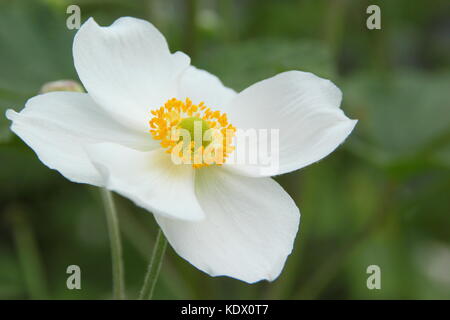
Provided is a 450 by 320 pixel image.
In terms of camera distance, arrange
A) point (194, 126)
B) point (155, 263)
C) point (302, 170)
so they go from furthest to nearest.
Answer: point (302, 170)
point (194, 126)
point (155, 263)

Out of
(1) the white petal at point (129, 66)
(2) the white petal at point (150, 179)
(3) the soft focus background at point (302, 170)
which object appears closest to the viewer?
(2) the white petal at point (150, 179)

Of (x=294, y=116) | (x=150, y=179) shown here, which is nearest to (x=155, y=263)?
(x=150, y=179)

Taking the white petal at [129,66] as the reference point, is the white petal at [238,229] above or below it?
below

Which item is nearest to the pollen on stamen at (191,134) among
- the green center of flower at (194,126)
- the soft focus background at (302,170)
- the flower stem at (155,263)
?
the green center of flower at (194,126)

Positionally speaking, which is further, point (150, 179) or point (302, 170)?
point (302, 170)

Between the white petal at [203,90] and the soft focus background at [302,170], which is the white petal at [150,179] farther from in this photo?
the soft focus background at [302,170]

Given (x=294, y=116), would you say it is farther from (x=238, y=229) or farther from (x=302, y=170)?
(x=302, y=170)
